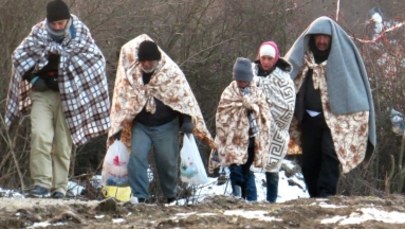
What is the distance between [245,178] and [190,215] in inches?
161

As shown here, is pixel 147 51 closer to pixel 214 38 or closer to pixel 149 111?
pixel 149 111

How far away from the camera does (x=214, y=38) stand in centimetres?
1675

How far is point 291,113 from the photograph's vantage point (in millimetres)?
10453

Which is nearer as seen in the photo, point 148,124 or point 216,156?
point 148,124

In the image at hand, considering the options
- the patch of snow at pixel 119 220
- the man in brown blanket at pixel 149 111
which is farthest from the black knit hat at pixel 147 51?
the patch of snow at pixel 119 220

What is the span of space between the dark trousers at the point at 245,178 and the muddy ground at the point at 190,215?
2946 mm

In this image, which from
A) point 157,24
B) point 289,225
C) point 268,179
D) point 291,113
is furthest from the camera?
point 157,24

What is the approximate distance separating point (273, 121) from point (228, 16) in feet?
21.2

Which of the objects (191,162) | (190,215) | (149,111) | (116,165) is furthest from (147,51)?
(190,215)

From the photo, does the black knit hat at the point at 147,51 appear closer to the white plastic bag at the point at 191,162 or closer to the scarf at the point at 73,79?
the scarf at the point at 73,79

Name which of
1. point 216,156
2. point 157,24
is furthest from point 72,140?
point 157,24

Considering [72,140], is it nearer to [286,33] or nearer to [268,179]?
[268,179]

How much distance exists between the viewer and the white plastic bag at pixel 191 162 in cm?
1004

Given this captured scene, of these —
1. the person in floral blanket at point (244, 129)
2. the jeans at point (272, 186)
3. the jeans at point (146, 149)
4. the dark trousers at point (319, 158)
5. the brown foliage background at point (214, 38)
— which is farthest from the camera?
the brown foliage background at point (214, 38)
